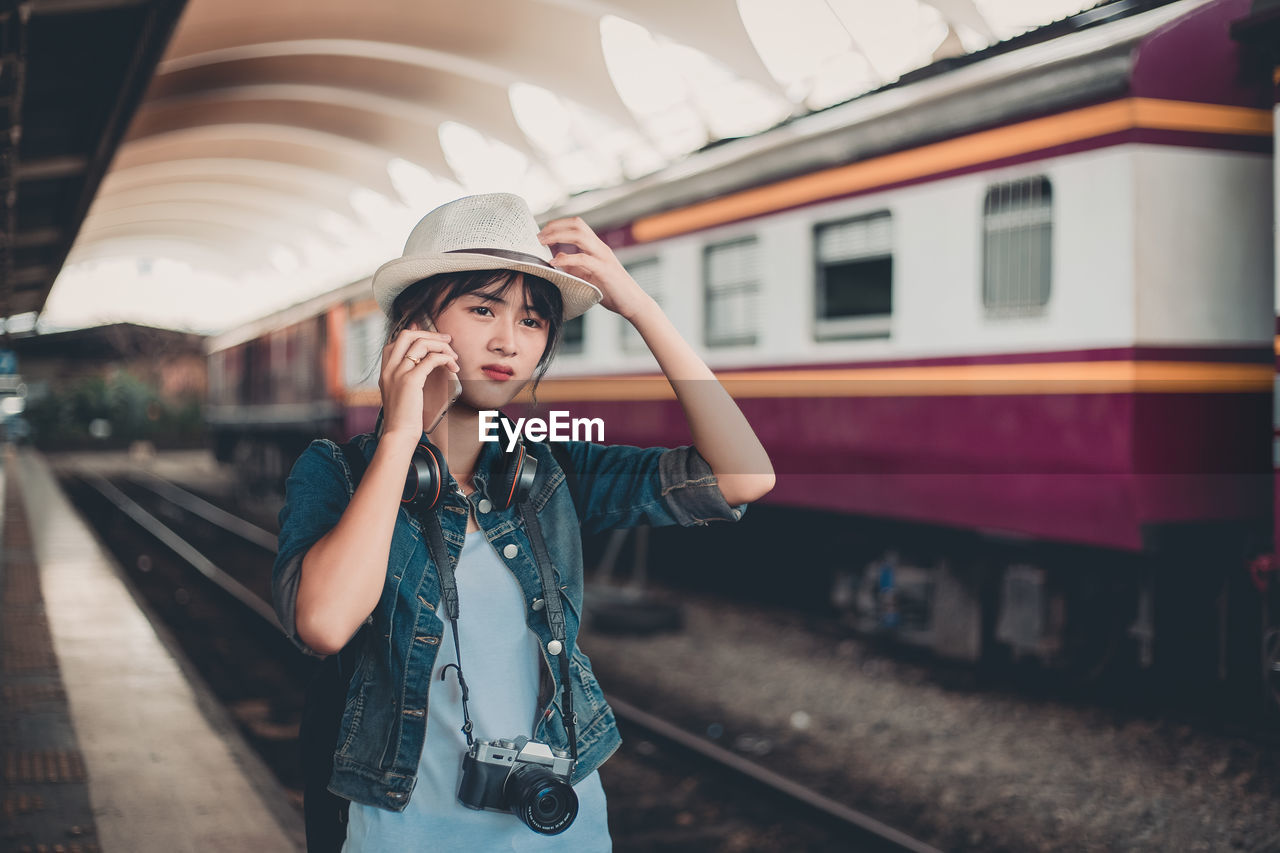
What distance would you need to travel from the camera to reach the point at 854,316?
719 cm

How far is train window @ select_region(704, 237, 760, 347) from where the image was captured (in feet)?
26.4

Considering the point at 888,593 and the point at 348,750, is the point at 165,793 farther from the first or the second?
the point at 888,593

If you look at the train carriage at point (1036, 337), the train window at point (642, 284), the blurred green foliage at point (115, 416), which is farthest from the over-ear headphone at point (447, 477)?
the blurred green foliage at point (115, 416)

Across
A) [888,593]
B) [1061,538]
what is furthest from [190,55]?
[1061,538]

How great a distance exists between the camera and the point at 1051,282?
590 cm

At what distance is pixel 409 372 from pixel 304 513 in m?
0.24

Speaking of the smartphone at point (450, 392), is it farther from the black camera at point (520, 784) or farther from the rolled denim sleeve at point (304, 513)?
the black camera at point (520, 784)

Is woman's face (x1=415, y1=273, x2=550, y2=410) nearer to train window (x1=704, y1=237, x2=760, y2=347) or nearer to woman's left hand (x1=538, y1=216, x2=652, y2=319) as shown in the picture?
woman's left hand (x1=538, y1=216, x2=652, y2=319)

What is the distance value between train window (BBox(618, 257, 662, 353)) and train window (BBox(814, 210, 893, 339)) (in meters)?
1.90

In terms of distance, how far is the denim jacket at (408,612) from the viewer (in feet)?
5.11

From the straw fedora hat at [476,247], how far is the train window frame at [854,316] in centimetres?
539

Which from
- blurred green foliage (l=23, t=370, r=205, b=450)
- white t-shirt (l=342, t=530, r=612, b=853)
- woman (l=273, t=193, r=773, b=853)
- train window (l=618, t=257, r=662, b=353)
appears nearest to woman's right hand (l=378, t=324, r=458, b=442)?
woman (l=273, t=193, r=773, b=853)

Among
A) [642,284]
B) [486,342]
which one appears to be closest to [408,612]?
[486,342]

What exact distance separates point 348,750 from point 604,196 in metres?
8.69
